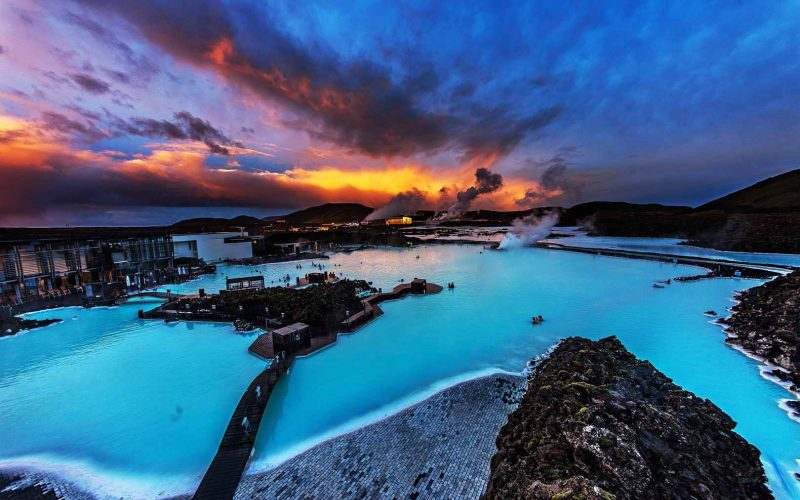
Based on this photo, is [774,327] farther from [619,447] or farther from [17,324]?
[17,324]

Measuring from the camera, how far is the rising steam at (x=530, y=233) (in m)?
64.9

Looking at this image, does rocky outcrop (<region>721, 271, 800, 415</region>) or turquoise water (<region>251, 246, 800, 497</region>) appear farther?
rocky outcrop (<region>721, 271, 800, 415</region>)

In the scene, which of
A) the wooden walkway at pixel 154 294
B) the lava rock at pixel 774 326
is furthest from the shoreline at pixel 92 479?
the wooden walkway at pixel 154 294

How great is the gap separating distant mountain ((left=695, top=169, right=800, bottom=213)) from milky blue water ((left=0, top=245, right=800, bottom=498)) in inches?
3722

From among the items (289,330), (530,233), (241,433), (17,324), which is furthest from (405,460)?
(530,233)

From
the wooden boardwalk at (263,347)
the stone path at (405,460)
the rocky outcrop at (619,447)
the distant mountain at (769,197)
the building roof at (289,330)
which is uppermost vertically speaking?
the distant mountain at (769,197)

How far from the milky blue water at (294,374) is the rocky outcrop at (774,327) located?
2.54ft

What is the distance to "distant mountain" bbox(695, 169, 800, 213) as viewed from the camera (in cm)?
8258

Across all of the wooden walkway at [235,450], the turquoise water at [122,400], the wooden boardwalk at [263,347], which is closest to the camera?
the wooden walkway at [235,450]

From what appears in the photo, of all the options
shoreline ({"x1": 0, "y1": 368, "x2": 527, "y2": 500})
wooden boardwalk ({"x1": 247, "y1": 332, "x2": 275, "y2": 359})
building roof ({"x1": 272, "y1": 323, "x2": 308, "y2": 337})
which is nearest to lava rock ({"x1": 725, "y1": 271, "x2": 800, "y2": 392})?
shoreline ({"x1": 0, "y1": 368, "x2": 527, "y2": 500})

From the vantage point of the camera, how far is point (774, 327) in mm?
15211

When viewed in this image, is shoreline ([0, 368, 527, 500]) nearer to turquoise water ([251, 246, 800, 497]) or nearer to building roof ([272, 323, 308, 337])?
turquoise water ([251, 246, 800, 497])

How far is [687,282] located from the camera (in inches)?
1190

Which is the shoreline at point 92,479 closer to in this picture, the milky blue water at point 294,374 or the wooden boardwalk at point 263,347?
the milky blue water at point 294,374
